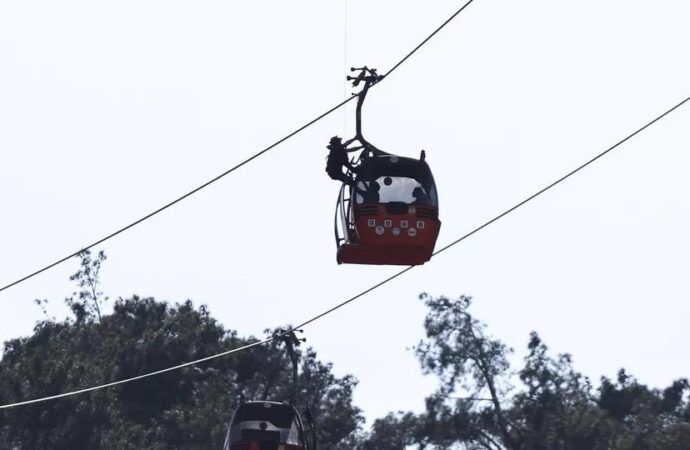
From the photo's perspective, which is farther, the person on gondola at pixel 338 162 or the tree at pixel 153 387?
the tree at pixel 153 387

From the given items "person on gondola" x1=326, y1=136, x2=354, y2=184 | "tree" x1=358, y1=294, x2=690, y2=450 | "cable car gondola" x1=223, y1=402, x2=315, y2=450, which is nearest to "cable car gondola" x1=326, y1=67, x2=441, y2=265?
"person on gondola" x1=326, y1=136, x2=354, y2=184

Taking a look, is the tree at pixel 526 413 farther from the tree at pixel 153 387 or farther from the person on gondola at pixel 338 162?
the person on gondola at pixel 338 162

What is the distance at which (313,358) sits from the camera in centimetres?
8144

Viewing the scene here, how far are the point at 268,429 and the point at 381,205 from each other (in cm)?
1119

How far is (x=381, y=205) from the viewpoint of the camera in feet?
76.9

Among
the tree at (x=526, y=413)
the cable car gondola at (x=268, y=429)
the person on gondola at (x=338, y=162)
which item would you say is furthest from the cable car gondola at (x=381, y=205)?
the tree at (x=526, y=413)

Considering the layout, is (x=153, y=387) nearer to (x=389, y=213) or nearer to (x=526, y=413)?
(x=526, y=413)

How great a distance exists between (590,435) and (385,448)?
1366cm

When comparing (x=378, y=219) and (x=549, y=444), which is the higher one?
(x=549, y=444)

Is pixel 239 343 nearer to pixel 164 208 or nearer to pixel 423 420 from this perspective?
pixel 423 420

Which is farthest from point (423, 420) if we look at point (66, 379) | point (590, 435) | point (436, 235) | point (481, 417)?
point (436, 235)

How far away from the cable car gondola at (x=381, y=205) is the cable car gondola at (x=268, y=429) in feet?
32.9

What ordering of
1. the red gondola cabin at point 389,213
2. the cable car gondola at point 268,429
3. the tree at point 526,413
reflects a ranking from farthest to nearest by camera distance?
the tree at point 526,413, the cable car gondola at point 268,429, the red gondola cabin at point 389,213

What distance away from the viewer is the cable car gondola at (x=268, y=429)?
33.2 meters
